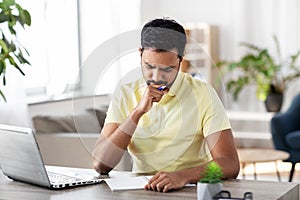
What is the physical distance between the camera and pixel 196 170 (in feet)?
7.89

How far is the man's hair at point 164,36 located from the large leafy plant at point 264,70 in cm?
483

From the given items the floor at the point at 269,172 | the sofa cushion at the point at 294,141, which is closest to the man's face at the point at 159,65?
the sofa cushion at the point at 294,141

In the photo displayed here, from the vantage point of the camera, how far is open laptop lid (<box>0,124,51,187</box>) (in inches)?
92.4

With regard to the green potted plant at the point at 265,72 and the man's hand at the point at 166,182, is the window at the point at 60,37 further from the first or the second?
the man's hand at the point at 166,182

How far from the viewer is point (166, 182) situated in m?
2.29

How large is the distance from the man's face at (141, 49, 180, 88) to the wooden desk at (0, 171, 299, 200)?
0.37 meters

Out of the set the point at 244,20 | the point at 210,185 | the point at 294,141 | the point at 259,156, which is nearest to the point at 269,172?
the point at 294,141

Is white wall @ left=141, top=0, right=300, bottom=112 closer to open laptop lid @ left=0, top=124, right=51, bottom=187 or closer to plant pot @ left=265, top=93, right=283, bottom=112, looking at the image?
plant pot @ left=265, top=93, right=283, bottom=112

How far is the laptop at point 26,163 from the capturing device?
235 cm

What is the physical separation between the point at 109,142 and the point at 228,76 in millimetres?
5359

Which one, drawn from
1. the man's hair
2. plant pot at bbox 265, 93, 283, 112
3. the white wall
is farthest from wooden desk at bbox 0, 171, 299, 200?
the white wall

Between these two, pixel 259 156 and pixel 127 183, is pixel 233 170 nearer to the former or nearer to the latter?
pixel 127 183

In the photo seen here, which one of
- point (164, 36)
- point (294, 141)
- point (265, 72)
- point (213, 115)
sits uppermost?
point (164, 36)

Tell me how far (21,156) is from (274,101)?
16.6 ft
